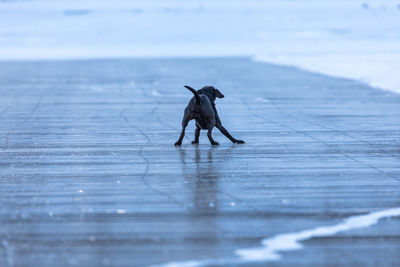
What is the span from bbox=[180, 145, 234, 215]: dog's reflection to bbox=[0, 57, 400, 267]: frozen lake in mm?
17

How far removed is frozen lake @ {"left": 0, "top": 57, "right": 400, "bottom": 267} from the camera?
20.9 feet

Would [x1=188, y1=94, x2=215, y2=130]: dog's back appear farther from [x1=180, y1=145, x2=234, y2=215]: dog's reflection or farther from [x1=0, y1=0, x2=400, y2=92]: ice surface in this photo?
[x1=0, y1=0, x2=400, y2=92]: ice surface

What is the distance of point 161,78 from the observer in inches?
1200

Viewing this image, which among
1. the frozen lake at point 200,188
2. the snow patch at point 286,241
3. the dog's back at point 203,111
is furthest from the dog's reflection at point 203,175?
the snow patch at point 286,241

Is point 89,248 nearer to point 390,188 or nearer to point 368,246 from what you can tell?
point 368,246

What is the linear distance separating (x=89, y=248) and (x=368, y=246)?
6.29 ft

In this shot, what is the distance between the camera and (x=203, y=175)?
31.6ft

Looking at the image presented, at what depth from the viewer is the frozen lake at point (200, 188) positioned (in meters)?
6.38

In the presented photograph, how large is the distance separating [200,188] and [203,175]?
0.83 metres

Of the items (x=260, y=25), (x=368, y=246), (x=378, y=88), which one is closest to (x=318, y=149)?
(x=368, y=246)

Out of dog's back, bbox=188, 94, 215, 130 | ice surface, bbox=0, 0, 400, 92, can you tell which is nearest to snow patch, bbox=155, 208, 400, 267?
dog's back, bbox=188, 94, 215, 130

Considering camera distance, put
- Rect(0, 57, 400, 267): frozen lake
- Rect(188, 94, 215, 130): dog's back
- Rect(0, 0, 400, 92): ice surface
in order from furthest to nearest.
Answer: Rect(0, 0, 400, 92): ice surface
Rect(188, 94, 215, 130): dog's back
Rect(0, 57, 400, 267): frozen lake

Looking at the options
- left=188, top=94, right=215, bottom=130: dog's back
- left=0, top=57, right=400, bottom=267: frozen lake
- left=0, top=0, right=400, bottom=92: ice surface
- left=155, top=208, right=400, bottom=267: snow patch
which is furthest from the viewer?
left=0, top=0, right=400, bottom=92: ice surface

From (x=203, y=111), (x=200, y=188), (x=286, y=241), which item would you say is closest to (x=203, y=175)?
(x=200, y=188)
